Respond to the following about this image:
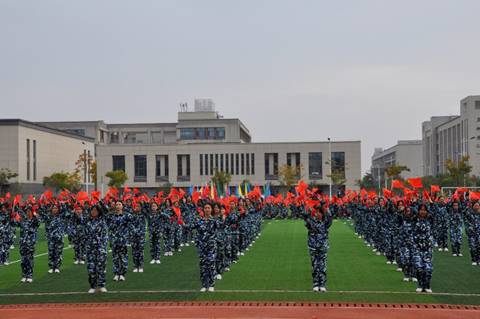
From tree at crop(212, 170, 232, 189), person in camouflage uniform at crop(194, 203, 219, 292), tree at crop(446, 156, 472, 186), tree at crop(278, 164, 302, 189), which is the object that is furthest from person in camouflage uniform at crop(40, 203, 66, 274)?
tree at crop(278, 164, 302, 189)

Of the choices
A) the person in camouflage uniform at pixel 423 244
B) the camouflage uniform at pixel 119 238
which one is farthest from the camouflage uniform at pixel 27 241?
the person in camouflage uniform at pixel 423 244

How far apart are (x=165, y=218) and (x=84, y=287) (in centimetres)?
634

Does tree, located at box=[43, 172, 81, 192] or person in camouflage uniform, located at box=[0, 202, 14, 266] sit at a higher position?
tree, located at box=[43, 172, 81, 192]

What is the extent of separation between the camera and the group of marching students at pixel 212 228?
14.1 metres

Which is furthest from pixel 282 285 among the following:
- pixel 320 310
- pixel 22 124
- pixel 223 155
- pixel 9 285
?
pixel 223 155

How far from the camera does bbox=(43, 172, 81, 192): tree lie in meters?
76.2

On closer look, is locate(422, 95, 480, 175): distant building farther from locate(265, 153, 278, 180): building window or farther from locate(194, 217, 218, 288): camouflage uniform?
locate(194, 217, 218, 288): camouflage uniform

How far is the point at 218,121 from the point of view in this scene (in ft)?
337

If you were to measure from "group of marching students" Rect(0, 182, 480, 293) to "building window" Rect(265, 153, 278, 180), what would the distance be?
67301 millimetres

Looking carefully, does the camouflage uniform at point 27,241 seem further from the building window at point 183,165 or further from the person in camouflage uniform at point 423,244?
the building window at point 183,165

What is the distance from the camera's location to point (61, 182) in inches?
2995

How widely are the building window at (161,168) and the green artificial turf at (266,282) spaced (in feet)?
227

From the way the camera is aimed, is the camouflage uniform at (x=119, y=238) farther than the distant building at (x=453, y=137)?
No

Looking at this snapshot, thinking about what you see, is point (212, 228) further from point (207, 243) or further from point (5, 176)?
point (5, 176)
